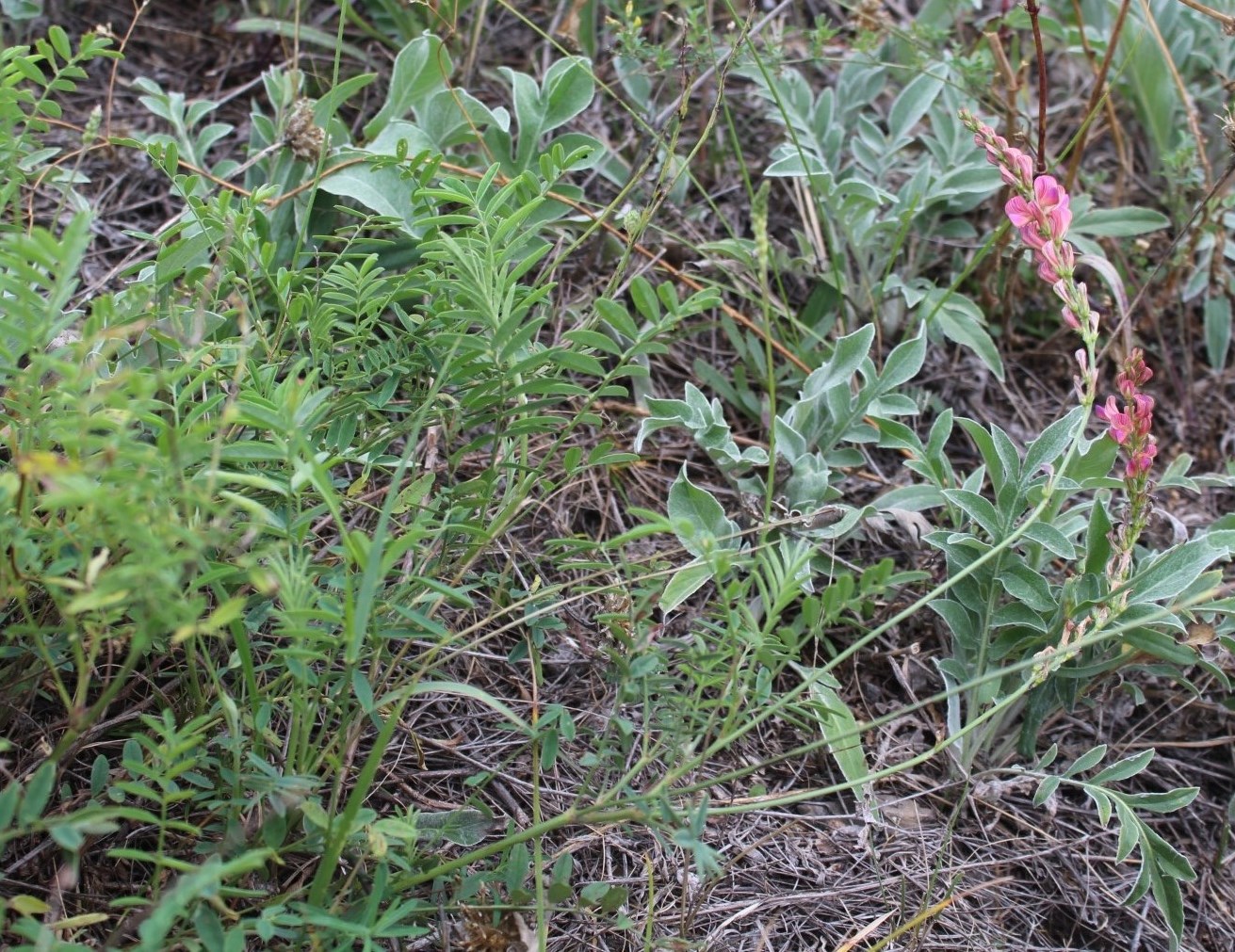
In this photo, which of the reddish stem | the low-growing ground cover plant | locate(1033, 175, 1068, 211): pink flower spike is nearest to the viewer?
the low-growing ground cover plant

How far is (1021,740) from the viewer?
1.81 metres

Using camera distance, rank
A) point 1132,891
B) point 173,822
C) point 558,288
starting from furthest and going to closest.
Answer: point 558,288, point 1132,891, point 173,822

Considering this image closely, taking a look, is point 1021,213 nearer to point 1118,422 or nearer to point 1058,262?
point 1058,262

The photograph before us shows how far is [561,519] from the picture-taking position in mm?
1925

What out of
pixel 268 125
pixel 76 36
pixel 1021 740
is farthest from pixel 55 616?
pixel 76 36

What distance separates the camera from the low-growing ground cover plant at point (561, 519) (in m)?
1.19

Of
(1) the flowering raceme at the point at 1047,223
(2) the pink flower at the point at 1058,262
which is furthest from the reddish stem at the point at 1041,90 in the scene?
(2) the pink flower at the point at 1058,262

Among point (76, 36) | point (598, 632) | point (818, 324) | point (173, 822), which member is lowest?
point (598, 632)

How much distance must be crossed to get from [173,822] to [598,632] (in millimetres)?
791

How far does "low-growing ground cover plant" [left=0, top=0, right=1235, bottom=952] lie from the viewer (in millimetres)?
1190

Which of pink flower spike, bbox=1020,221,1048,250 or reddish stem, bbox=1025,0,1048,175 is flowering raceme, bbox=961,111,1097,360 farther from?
reddish stem, bbox=1025,0,1048,175

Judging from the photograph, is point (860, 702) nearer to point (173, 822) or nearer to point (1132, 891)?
point (1132, 891)

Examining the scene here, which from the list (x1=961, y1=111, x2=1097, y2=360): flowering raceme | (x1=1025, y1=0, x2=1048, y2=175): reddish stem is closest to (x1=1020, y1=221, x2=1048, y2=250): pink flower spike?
(x1=961, y1=111, x2=1097, y2=360): flowering raceme

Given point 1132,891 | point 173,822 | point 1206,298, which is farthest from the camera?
point 1206,298
